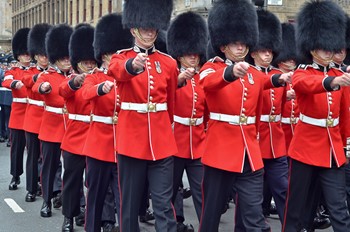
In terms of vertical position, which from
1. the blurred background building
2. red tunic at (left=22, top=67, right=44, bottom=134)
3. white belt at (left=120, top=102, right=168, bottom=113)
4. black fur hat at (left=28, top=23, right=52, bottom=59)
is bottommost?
the blurred background building

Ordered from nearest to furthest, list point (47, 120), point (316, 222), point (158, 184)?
point (158, 184) < point (316, 222) < point (47, 120)

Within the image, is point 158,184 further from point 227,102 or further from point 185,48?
point 185,48

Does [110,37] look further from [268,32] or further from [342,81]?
[342,81]

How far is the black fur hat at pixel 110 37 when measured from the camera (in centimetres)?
588

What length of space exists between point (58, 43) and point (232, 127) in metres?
2.92

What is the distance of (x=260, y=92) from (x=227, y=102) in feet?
1.01

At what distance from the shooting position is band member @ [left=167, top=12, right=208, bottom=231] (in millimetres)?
6328

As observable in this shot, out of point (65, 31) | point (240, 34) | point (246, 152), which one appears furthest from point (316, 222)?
point (65, 31)

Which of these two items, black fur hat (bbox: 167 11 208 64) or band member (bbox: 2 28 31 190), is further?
band member (bbox: 2 28 31 190)

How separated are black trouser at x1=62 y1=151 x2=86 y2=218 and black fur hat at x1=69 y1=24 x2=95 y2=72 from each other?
0.90 m

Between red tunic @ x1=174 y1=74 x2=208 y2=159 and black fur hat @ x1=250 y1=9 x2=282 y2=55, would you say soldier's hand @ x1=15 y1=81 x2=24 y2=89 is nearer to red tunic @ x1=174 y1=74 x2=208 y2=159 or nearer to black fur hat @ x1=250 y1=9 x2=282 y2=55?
red tunic @ x1=174 y1=74 x2=208 y2=159

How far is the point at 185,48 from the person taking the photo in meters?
6.38

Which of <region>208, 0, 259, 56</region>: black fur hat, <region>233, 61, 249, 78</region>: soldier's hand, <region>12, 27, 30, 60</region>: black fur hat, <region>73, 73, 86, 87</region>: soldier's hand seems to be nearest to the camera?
<region>233, 61, 249, 78</region>: soldier's hand

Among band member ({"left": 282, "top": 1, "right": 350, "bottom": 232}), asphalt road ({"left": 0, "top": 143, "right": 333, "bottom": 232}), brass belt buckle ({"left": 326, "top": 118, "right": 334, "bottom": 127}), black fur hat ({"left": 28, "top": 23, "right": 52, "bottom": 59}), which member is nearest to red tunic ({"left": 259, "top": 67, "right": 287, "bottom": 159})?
band member ({"left": 282, "top": 1, "right": 350, "bottom": 232})
